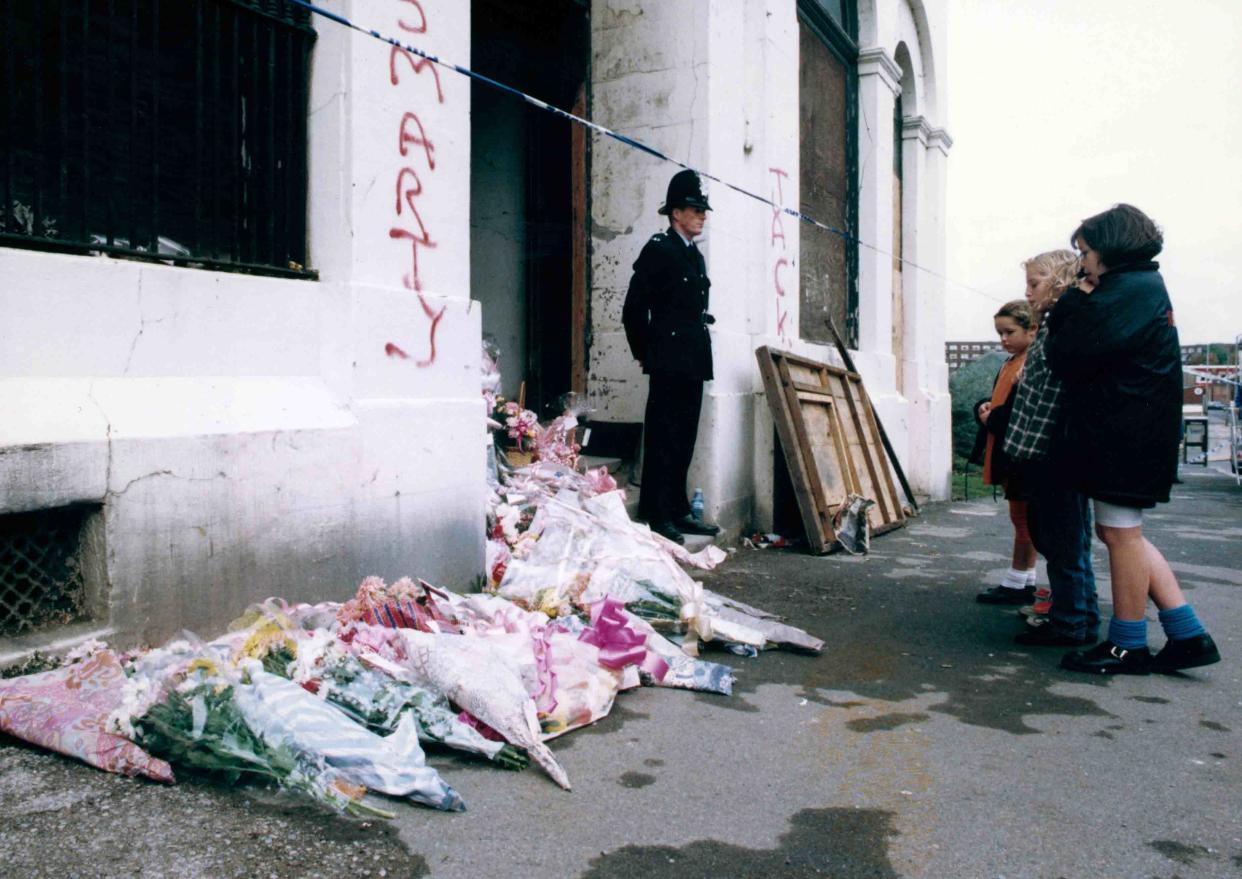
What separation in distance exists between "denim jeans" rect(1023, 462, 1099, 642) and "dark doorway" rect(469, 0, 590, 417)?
3.86m

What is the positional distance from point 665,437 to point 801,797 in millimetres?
3466

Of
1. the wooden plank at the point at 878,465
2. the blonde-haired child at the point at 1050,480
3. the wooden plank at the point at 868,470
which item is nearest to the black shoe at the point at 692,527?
the wooden plank at the point at 868,470

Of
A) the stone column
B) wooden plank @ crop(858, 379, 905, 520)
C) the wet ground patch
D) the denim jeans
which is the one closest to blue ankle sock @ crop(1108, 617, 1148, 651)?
the denim jeans

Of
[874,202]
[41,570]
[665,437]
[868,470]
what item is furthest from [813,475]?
[41,570]

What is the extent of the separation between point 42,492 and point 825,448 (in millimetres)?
5233

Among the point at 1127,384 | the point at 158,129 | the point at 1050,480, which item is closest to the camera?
the point at 158,129

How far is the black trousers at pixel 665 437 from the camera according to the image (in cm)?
605

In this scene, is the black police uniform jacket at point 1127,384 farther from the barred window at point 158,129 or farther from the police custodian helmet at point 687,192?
the barred window at point 158,129

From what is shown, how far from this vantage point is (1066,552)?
14.3 feet

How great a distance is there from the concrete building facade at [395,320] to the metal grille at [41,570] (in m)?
0.04

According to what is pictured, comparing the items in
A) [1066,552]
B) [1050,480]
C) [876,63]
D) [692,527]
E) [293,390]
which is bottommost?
[692,527]

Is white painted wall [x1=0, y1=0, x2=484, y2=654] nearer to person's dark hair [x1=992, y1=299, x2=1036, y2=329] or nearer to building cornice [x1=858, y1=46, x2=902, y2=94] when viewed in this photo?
person's dark hair [x1=992, y1=299, x2=1036, y2=329]

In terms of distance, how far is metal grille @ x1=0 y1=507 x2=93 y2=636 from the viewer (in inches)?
125

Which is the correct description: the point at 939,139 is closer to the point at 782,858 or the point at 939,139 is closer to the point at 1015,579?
the point at 1015,579
